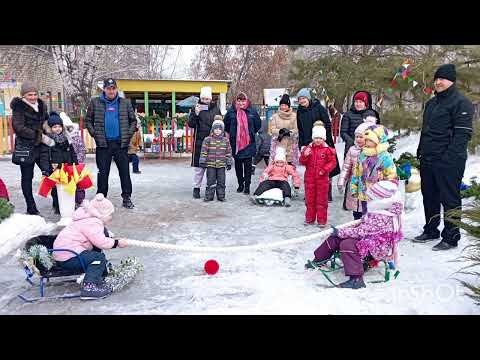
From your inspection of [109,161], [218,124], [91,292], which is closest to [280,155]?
[218,124]

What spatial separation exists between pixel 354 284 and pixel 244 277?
3.28ft

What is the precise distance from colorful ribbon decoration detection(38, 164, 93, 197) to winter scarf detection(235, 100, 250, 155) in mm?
2698

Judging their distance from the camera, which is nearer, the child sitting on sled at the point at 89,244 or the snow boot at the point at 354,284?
the child sitting on sled at the point at 89,244

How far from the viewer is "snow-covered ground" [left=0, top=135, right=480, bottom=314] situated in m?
3.69

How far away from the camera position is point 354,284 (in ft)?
13.3

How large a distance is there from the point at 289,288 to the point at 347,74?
6453 mm

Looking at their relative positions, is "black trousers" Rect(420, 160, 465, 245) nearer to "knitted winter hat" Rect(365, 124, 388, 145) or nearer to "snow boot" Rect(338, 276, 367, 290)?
"knitted winter hat" Rect(365, 124, 388, 145)

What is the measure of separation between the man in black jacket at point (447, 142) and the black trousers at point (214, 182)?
11.3 feet

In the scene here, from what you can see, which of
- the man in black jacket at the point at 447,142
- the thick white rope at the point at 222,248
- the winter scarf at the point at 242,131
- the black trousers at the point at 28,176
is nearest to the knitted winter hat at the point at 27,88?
the black trousers at the point at 28,176

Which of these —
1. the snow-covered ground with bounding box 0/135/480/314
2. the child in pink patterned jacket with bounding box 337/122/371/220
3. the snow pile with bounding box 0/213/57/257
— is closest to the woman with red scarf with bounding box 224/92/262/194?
the snow-covered ground with bounding box 0/135/480/314

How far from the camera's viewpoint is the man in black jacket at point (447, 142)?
191 inches

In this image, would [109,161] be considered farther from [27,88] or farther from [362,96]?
[362,96]

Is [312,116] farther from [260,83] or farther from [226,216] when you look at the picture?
[260,83]

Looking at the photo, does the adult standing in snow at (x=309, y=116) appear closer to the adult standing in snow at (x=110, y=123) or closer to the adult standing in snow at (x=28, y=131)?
the adult standing in snow at (x=110, y=123)
